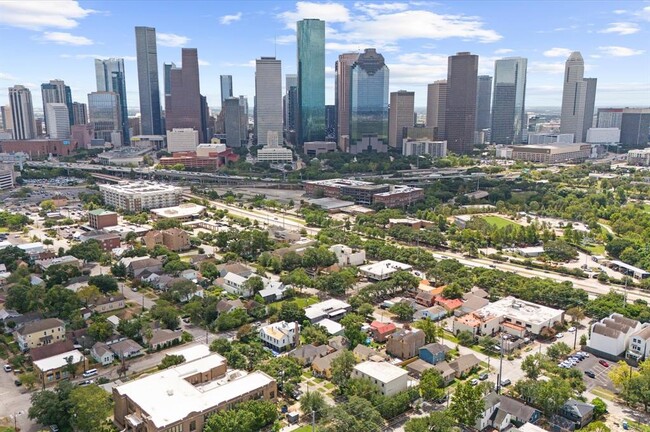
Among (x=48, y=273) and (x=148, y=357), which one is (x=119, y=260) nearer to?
(x=48, y=273)

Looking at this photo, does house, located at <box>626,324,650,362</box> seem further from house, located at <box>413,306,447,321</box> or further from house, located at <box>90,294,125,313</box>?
house, located at <box>90,294,125,313</box>

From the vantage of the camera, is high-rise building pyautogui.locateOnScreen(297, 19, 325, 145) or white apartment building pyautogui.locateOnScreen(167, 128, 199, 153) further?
high-rise building pyautogui.locateOnScreen(297, 19, 325, 145)

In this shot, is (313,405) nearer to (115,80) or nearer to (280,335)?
(280,335)

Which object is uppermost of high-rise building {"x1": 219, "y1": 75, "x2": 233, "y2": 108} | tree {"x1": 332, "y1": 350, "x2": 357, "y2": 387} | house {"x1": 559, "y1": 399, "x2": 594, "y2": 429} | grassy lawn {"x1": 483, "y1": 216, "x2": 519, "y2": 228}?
high-rise building {"x1": 219, "y1": 75, "x2": 233, "y2": 108}

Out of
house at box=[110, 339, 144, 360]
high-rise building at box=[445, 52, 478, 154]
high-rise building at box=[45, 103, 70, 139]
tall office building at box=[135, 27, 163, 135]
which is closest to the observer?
house at box=[110, 339, 144, 360]

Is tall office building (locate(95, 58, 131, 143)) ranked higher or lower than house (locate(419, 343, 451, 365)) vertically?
higher

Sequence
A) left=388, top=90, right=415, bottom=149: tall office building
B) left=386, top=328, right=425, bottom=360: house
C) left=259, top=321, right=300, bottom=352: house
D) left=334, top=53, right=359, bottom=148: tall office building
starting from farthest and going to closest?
left=388, top=90, right=415, bottom=149: tall office building, left=334, top=53, right=359, bottom=148: tall office building, left=259, top=321, right=300, bottom=352: house, left=386, top=328, right=425, bottom=360: house

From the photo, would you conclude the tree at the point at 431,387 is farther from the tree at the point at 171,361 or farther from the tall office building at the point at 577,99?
the tall office building at the point at 577,99

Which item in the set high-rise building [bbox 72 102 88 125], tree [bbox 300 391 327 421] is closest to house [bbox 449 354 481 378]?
tree [bbox 300 391 327 421]
